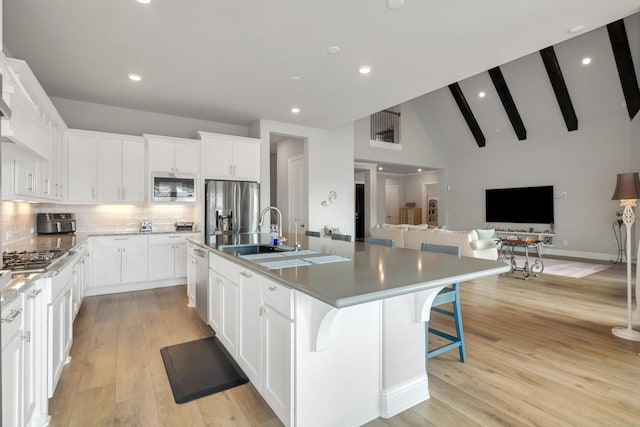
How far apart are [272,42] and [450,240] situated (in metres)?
4.61

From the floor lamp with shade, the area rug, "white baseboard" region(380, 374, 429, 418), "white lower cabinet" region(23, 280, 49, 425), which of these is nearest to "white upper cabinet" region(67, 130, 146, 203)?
"white lower cabinet" region(23, 280, 49, 425)

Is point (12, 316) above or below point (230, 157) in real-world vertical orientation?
below

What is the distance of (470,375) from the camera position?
2.37m

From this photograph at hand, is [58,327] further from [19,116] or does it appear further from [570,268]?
[570,268]

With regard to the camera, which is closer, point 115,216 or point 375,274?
point 375,274

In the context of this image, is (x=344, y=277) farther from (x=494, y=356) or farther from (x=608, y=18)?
(x=608, y=18)

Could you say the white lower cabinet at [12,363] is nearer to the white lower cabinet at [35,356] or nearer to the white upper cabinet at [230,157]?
the white lower cabinet at [35,356]

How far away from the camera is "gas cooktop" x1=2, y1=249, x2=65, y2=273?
5.90 ft

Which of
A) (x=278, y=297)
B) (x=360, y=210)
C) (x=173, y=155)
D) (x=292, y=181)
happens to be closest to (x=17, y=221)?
(x=173, y=155)

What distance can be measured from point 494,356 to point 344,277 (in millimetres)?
1925

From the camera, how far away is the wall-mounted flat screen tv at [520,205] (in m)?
8.62

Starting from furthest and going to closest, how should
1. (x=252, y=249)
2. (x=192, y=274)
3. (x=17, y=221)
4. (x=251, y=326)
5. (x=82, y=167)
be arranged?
(x=82, y=167) < (x=192, y=274) < (x=17, y=221) < (x=252, y=249) < (x=251, y=326)

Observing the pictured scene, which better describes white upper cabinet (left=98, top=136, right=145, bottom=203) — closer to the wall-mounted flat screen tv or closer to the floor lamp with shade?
the floor lamp with shade

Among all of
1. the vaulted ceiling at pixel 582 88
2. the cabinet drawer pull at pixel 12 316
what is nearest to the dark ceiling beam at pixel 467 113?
the vaulted ceiling at pixel 582 88
